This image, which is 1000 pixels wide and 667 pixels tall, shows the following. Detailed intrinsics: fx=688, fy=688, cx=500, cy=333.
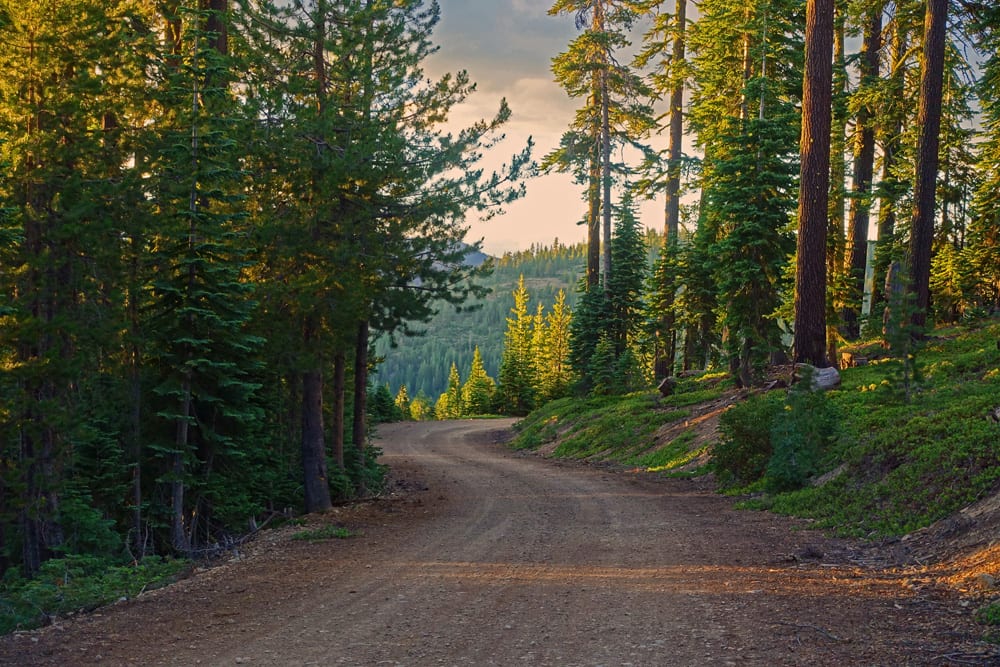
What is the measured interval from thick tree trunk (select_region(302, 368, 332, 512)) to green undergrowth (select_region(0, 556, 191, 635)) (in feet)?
11.7

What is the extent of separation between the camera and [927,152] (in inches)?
675

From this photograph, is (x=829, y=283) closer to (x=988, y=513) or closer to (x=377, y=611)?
(x=988, y=513)

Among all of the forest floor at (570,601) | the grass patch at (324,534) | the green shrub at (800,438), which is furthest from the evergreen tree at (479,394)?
the forest floor at (570,601)

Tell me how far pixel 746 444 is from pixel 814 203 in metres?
5.93

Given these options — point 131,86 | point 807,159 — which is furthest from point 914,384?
point 131,86

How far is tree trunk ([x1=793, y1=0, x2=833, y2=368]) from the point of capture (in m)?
15.5

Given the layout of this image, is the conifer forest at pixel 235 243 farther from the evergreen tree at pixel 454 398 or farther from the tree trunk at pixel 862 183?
the evergreen tree at pixel 454 398

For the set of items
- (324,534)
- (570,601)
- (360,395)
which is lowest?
(324,534)

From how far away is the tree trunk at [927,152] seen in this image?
55.6 ft

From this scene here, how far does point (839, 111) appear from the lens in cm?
2339

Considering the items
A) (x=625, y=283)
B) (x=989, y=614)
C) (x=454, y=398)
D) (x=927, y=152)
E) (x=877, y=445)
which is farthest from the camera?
(x=454, y=398)

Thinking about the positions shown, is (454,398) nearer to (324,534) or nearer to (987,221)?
(987,221)

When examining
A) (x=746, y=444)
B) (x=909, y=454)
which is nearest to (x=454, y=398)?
(x=746, y=444)

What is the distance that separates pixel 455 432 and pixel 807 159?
26.2 meters
